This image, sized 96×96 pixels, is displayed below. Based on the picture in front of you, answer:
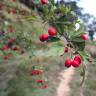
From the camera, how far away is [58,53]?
3.24 m

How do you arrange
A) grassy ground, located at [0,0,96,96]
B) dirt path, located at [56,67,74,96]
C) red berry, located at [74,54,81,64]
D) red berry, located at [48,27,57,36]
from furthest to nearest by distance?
dirt path, located at [56,67,74,96]
grassy ground, located at [0,0,96,96]
red berry, located at [48,27,57,36]
red berry, located at [74,54,81,64]

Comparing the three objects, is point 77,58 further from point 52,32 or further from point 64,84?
point 64,84

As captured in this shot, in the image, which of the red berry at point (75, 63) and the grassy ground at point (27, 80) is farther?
the grassy ground at point (27, 80)

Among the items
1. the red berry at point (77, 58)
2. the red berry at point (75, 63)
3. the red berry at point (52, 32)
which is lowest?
the red berry at point (75, 63)

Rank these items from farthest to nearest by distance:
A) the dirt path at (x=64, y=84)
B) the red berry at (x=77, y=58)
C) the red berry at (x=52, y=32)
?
the dirt path at (x=64, y=84) < the red berry at (x=52, y=32) < the red berry at (x=77, y=58)

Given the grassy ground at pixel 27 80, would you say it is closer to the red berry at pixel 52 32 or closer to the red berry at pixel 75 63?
the red berry at pixel 52 32

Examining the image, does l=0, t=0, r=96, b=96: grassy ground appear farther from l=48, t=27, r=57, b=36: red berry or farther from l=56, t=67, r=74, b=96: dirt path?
l=48, t=27, r=57, b=36: red berry

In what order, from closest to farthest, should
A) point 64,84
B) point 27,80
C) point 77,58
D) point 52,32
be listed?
point 77,58, point 52,32, point 27,80, point 64,84

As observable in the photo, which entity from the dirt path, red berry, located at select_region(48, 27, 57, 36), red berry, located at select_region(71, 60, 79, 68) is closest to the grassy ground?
the dirt path

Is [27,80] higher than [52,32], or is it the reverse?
[52,32]

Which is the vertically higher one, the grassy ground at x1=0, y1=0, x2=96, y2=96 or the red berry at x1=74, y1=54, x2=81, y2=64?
the red berry at x1=74, y1=54, x2=81, y2=64

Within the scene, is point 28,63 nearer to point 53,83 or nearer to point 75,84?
point 53,83

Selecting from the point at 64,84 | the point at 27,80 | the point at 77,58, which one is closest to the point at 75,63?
the point at 77,58

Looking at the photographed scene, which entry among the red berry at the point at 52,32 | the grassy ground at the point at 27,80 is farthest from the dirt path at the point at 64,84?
the red berry at the point at 52,32
